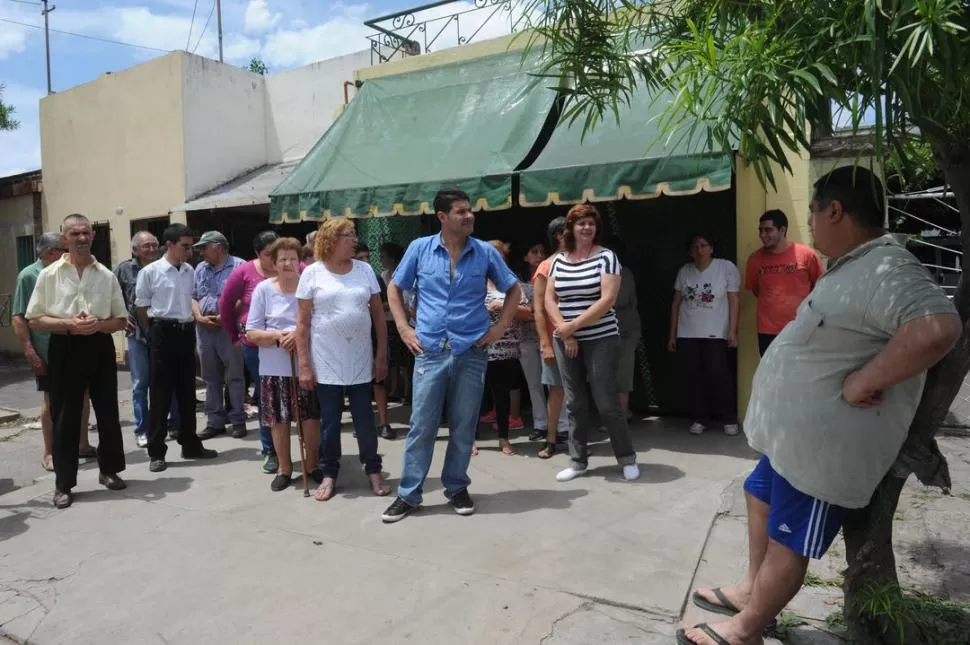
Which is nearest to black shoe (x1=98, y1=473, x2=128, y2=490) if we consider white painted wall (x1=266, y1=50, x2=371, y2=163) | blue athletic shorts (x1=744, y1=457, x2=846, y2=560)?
blue athletic shorts (x1=744, y1=457, x2=846, y2=560)

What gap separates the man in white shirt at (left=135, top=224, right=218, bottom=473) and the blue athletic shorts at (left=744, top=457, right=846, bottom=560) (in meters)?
4.58

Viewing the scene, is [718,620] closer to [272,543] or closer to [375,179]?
[272,543]

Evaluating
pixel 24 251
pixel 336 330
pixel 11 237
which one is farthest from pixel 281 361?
pixel 11 237

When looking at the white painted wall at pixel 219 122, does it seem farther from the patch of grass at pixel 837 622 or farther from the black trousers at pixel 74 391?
the patch of grass at pixel 837 622

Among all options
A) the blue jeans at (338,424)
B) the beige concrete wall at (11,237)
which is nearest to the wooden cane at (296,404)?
the blue jeans at (338,424)

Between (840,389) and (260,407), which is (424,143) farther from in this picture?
(840,389)

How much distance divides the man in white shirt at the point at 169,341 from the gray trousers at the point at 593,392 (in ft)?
9.74

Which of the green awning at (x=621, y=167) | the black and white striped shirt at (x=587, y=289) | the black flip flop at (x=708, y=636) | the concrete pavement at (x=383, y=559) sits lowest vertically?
the concrete pavement at (x=383, y=559)

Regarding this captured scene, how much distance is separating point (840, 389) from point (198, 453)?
497 cm

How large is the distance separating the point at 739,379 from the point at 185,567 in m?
4.48

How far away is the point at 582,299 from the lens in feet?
Result: 15.6

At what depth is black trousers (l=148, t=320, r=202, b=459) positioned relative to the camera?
5.52m

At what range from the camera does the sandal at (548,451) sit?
18.1ft

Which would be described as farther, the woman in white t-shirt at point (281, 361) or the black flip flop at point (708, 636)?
the woman in white t-shirt at point (281, 361)
